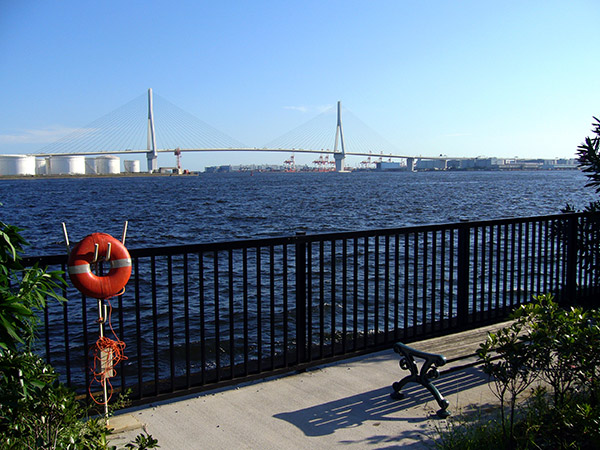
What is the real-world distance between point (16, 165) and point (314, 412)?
476ft

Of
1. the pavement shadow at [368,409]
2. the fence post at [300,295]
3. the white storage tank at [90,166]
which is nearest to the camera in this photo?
the pavement shadow at [368,409]

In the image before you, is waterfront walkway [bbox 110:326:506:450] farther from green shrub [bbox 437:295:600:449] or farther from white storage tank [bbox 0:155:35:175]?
white storage tank [bbox 0:155:35:175]

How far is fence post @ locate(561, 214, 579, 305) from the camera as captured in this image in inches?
239

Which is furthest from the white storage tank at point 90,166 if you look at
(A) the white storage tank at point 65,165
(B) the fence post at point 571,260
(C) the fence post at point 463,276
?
(C) the fence post at point 463,276

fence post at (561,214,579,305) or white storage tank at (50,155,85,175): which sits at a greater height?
white storage tank at (50,155,85,175)

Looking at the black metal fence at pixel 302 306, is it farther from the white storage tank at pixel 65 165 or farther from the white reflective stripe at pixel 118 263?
the white storage tank at pixel 65 165

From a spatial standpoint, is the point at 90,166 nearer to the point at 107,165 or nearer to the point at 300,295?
the point at 107,165

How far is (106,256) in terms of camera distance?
11.0 feet

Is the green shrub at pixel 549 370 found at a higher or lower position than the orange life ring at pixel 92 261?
lower

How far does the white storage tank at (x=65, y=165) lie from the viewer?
141 meters

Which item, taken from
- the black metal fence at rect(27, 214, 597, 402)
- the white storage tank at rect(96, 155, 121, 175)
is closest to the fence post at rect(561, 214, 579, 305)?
the black metal fence at rect(27, 214, 597, 402)

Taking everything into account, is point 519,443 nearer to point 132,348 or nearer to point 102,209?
point 132,348

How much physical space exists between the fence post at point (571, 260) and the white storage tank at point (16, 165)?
468 ft

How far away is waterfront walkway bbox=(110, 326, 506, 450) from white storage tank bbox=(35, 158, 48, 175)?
15690 cm
